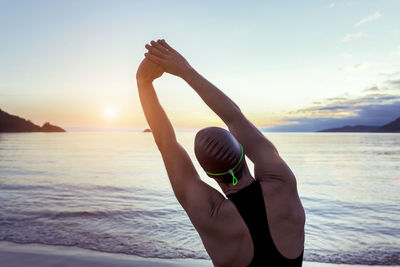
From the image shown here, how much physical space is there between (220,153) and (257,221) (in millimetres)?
371

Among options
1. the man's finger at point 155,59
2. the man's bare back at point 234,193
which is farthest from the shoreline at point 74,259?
the man's finger at point 155,59

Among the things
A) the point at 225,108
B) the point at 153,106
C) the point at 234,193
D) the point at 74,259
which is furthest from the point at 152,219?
the point at 225,108

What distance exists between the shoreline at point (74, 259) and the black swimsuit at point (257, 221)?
4.76 metres

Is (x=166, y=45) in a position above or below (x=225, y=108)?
above

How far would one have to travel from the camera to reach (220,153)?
1.43m

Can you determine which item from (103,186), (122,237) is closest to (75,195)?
(103,186)

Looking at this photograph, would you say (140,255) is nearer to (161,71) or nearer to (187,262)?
(187,262)

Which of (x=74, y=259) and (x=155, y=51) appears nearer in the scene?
(x=155, y=51)

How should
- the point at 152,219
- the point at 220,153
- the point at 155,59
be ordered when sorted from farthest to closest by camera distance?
the point at 152,219, the point at 155,59, the point at 220,153

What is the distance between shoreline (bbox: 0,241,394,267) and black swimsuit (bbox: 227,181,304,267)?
476 centimetres

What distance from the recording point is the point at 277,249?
153cm

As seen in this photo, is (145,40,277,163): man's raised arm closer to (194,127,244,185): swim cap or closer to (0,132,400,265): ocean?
(194,127,244,185): swim cap

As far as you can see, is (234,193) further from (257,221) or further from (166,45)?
(166,45)

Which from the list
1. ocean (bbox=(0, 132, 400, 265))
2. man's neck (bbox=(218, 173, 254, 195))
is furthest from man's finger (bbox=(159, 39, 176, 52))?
ocean (bbox=(0, 132, 400, 265))
